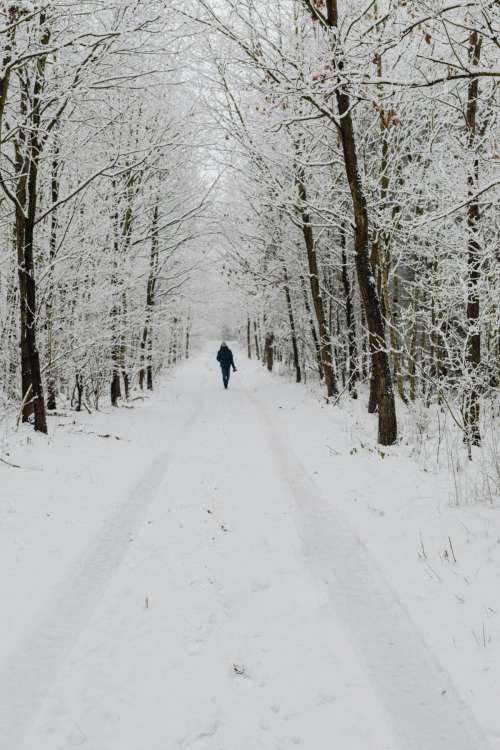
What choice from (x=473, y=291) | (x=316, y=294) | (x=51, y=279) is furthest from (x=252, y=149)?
(x=473, y=291)

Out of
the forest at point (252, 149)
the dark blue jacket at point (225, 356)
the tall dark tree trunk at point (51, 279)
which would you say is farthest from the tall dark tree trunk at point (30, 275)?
the dark blue jacket at point (225, 356)

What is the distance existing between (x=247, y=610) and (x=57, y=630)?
1316 millimetres

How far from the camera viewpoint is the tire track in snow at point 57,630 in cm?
255

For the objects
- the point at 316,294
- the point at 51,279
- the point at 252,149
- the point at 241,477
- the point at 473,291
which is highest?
the point at 252,149

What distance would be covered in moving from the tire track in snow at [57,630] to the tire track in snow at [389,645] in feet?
5.93

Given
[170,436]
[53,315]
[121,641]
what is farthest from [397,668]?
[53,315]

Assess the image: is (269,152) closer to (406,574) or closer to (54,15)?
(54,15)

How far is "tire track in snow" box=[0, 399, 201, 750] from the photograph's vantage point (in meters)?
2.55

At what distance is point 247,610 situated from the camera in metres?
3.48

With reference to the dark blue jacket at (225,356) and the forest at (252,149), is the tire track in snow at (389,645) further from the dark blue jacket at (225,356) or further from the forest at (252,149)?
the dark blue jacket at (225,356)

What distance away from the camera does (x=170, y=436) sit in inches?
403

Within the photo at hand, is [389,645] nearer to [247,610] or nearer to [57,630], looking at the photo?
[247,610]

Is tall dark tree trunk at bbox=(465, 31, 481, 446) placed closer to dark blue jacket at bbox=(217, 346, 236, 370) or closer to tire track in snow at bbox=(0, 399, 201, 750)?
tire track in snow at bbox=(0, 399, 201, 750)

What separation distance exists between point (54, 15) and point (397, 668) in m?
8.41
